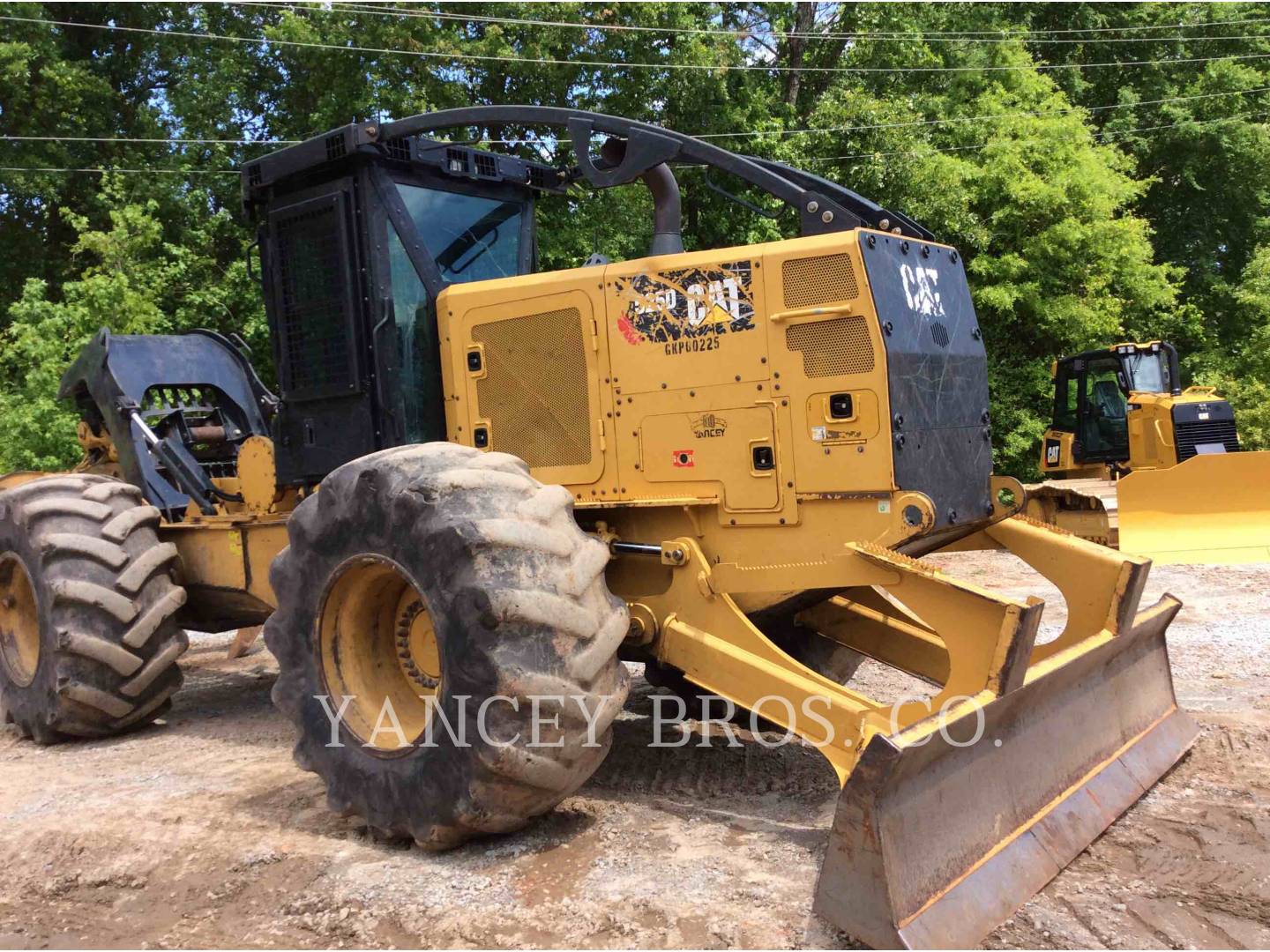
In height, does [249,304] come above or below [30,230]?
below

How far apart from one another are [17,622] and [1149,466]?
513 inches

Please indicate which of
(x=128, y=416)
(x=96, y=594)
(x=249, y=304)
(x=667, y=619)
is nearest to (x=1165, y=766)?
(x=667, y=619)

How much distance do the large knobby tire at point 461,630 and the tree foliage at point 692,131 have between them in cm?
1111

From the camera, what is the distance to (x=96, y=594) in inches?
237

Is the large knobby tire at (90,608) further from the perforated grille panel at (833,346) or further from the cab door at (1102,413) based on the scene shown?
the cab door at (1102,413)

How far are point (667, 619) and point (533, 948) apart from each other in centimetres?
162

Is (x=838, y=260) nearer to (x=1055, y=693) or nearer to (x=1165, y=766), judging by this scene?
(x=1055, y=693)

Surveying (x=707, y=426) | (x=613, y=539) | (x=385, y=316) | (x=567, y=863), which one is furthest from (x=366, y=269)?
(x=567, y=863)

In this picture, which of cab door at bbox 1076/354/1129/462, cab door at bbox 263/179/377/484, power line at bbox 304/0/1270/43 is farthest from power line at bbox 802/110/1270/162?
cab door at bbox 263/179/377/484

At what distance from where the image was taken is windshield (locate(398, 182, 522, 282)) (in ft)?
18.9

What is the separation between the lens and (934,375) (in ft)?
15.4

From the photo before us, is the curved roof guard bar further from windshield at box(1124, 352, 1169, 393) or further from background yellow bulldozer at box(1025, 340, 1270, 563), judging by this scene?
windshield at box(1124, 352, 1169, 393)

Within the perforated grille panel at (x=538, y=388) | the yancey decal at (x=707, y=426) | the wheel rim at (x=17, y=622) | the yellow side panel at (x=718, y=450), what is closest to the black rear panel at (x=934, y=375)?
the yellow side panel at (x=718, y=450)

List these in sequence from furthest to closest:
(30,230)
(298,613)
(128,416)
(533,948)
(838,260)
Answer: (30,230) → (128,416) → (298,613) → (838,260) → (533,948)
